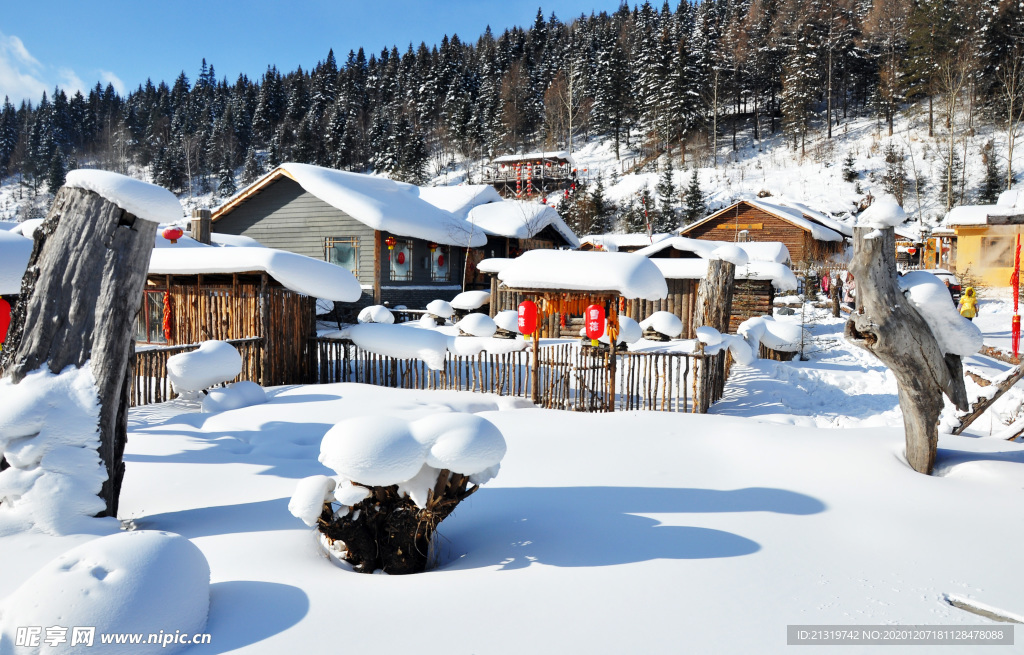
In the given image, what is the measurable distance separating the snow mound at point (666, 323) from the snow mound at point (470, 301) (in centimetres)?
645

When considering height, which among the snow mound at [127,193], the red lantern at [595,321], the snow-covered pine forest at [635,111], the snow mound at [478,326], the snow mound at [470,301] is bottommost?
the snow mound at [478,326]

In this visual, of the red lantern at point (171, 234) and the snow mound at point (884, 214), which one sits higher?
the red lantern at point (171, 234)

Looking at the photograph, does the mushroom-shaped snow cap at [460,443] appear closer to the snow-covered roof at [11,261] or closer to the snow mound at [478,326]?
the snow-covered roof at [11,261]

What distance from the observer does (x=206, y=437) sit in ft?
25.0

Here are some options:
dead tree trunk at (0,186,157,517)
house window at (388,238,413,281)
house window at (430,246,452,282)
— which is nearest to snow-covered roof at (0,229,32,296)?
dead tree trunk at (0,186,157,517)

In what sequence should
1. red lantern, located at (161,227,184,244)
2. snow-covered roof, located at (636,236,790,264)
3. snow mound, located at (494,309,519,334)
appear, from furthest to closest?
snow-covered roof, located at (636,236,790,264) < snow mound, located at (494,309,519,334) < red lantern, located at (161,227,184,244)

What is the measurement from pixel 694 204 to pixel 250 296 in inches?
1536

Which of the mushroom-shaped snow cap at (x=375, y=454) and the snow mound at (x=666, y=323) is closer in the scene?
the mushroom-shaped snow cap at (x=375, y=454)

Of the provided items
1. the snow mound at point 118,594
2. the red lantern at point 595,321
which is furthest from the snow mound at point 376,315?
the snow mound at point 118,594

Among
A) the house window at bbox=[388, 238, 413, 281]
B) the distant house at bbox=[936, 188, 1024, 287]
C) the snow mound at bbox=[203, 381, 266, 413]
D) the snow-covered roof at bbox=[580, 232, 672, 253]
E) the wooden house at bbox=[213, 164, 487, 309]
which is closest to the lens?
the snow mound at bbox=[203, 381, 266, 413]

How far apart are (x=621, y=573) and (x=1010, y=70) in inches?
2175

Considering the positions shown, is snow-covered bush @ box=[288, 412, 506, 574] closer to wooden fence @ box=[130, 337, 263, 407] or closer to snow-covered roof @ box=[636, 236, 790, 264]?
wooden fence @ box=[130, 337, 263, 407]

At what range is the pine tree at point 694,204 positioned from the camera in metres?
45.2

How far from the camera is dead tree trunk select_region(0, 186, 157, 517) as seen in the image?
181 inches
